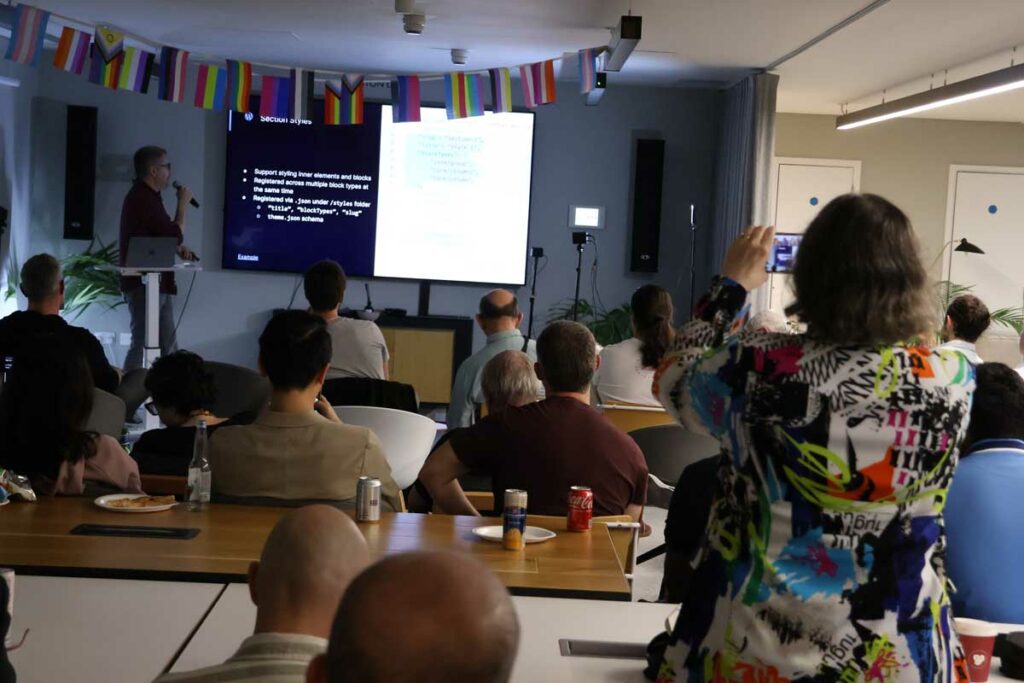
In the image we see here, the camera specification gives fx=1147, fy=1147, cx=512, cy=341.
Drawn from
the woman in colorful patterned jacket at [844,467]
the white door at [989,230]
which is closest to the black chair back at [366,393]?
the woman in colorful patterned jacket at [844,467]

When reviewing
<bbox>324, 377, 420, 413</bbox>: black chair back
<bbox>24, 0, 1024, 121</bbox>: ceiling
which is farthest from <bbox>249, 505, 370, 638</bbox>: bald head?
<bbox>24, 0, 1024, 121</bbox>: ceiling

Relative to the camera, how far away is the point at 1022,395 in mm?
2908

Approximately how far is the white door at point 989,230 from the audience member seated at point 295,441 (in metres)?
9.70

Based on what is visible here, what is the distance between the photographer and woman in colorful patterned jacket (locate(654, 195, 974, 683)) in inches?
65.6

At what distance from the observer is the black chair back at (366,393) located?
533 centimetres

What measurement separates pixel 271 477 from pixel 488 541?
661 millimetres

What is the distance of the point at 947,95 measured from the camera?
335 inches

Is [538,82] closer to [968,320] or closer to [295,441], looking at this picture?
[968,320]

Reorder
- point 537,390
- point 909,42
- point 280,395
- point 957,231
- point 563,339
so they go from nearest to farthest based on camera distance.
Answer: point 280,395, point 563,339, point 537,390, point 909,42, point 957,231

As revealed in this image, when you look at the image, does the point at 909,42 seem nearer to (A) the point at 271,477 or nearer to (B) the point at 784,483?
(A) the point at 271,477

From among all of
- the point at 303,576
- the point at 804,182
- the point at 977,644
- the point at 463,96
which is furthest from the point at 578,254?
the point at 303,576

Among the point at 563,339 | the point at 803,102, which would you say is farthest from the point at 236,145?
the point at 563,339

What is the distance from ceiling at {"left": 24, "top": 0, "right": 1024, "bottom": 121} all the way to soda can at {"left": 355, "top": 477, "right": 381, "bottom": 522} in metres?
4.71

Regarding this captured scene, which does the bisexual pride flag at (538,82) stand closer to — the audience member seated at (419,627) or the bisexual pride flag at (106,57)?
the bisexual pride flag at (106,57)
